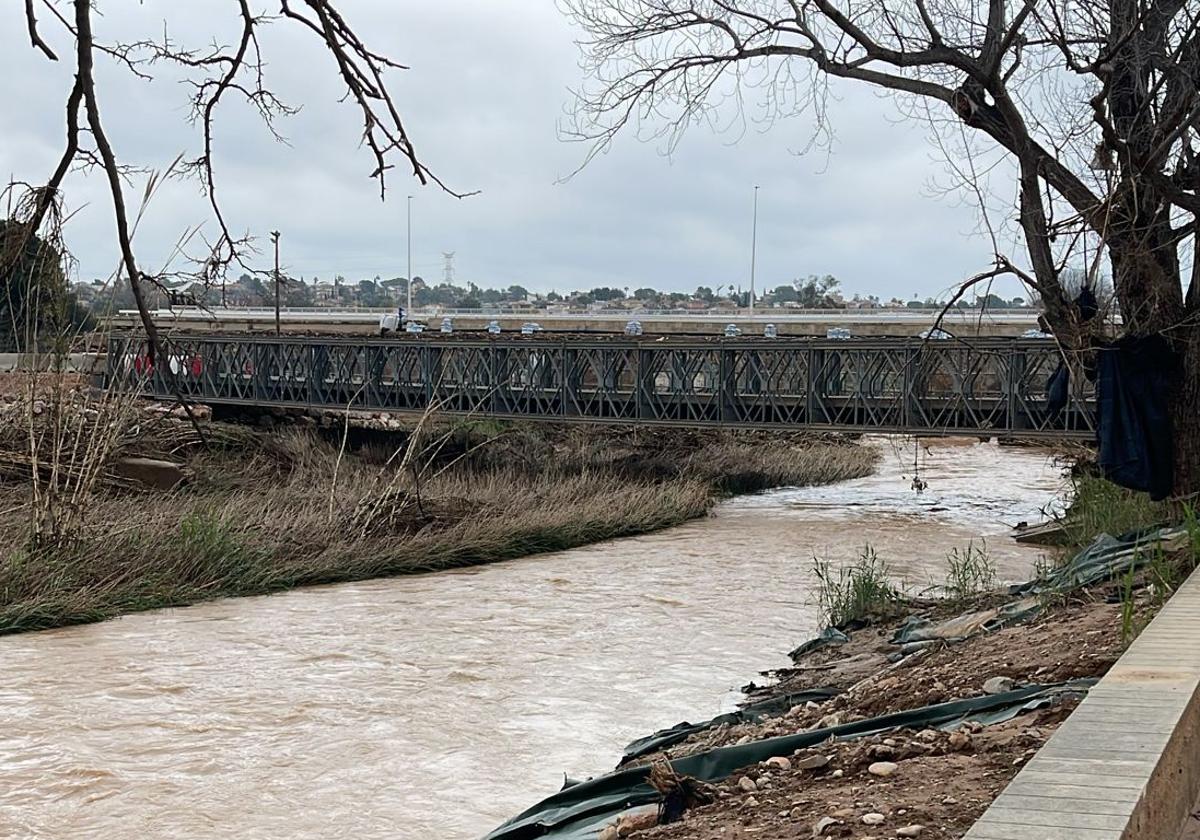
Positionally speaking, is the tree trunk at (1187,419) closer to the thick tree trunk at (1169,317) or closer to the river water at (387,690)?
the thick tree trunk at (1169,317)

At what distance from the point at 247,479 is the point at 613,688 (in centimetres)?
1778

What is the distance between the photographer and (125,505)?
24.2 m

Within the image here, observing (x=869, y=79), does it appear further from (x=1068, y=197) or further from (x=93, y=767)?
(x=93, y=767)

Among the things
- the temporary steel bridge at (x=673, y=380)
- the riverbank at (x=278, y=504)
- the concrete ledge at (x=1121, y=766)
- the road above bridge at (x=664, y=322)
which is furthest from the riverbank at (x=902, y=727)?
the road above bridge at (x=664, y=322)

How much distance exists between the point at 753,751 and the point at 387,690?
337 inches

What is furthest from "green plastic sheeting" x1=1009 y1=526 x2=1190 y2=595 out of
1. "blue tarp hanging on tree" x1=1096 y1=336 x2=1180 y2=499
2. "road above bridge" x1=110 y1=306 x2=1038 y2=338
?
"road above bridge" x1=110 y1=306 x2=1038 y2=338

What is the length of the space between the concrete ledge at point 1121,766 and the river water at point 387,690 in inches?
219

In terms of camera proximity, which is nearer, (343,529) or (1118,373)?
(1118,373)

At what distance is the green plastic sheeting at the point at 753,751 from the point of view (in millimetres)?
7172

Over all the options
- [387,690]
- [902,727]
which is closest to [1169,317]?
[387,690]

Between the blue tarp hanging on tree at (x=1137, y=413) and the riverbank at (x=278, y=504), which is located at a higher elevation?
the blue tarp hanging on tree at (x=1137, y=413)

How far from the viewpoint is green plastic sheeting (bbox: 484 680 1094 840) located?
23.5 ft

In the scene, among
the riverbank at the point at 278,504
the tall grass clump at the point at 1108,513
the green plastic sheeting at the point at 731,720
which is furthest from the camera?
the riverbank at the point at 278,504

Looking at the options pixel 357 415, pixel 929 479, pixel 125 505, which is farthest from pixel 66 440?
pixel 929 479
